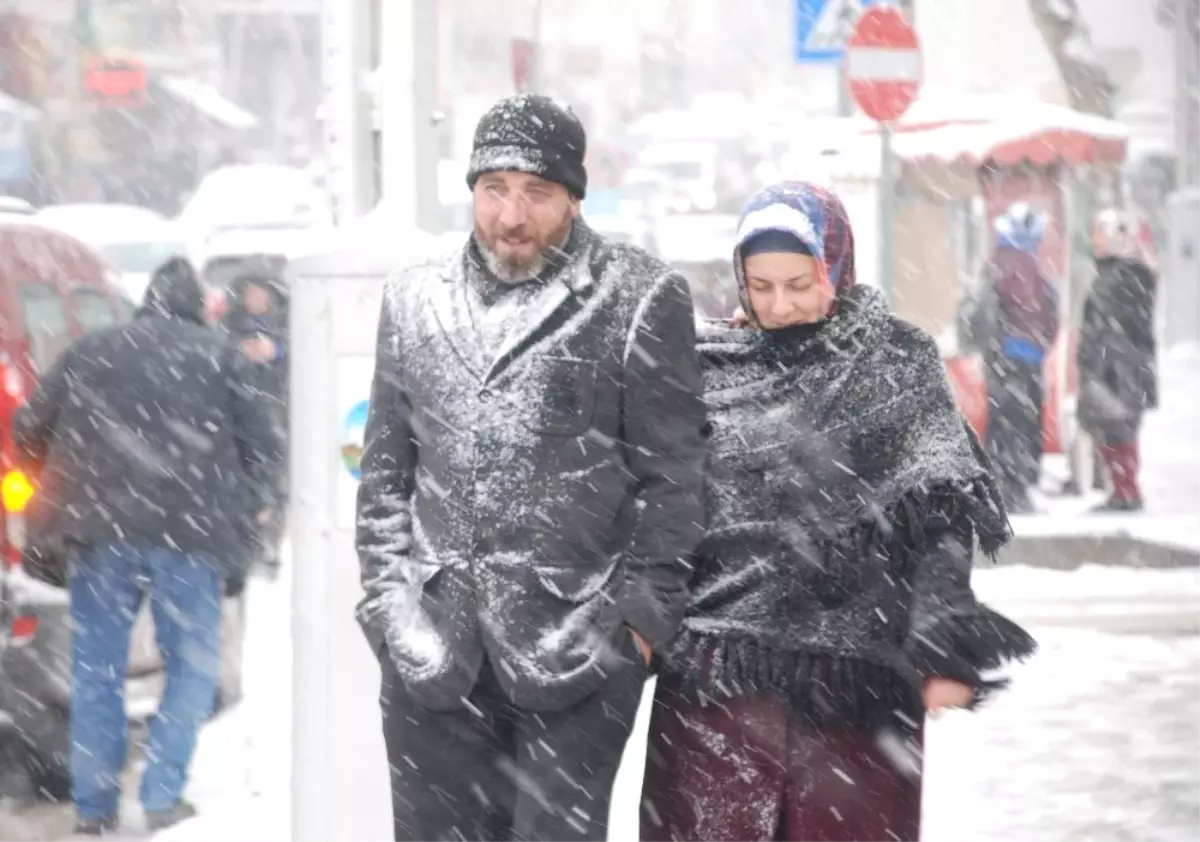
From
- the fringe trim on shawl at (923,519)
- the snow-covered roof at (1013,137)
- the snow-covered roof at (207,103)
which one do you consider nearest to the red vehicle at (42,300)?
the fringe trim on shawl at (923,519)

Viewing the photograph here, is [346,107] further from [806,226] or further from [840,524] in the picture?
[840,524]

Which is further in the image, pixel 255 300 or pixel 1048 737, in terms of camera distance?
pixel 255 300

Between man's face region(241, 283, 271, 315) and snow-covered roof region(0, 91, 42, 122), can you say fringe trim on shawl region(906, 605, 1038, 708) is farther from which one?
snow-covered roof region(0, 91, 42, 122)

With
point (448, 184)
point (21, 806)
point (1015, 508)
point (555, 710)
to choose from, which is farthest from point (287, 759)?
point (448, 184)

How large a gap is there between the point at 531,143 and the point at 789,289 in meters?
0.52

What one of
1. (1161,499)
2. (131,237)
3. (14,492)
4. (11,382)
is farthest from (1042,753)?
(131,237)

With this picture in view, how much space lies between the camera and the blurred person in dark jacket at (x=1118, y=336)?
556 inches

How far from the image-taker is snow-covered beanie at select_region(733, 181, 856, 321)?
3.85 meters

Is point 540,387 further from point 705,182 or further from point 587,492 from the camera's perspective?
point 705,182

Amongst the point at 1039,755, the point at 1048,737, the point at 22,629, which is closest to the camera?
the point at 22,629

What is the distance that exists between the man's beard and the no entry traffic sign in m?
8.19

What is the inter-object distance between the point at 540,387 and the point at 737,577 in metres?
0.48

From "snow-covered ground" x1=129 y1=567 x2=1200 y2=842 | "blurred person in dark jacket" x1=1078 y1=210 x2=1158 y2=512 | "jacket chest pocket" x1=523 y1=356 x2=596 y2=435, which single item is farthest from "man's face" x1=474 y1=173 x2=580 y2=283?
"blurred person in dark jacket" x1=1078 y1=210 x2=1158 y2=512

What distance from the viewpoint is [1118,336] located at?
1420 cm
